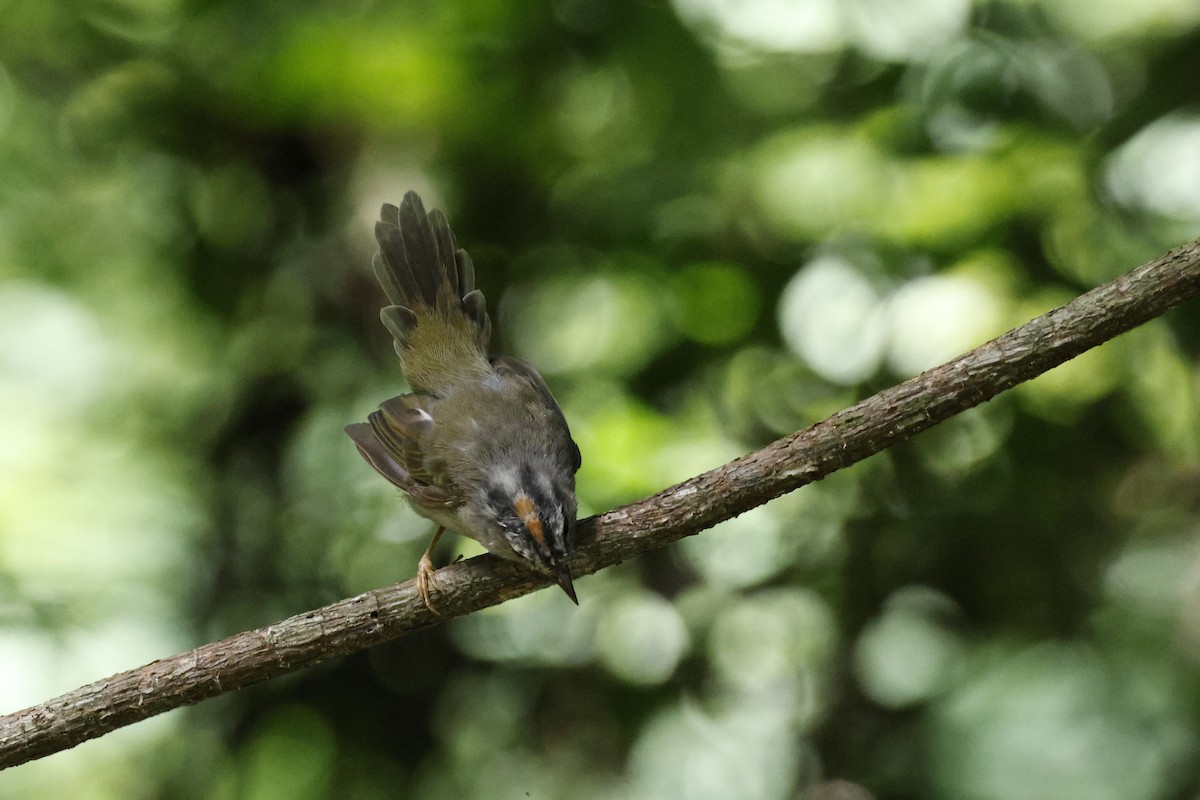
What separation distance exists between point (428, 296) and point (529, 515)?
5.80ft

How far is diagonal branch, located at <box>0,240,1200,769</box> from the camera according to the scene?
9.27 feet

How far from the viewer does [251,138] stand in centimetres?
604

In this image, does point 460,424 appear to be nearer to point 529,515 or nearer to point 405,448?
point 405,448

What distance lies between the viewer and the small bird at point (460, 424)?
3.85 m

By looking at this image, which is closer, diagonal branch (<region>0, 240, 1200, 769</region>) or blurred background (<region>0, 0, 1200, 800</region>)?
diagonal branch (<region>0, 240, 1200, 769</region>)

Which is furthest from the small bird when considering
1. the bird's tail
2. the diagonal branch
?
the diagonal branch

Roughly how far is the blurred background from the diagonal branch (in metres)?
1.58

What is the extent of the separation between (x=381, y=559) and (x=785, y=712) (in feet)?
7.40

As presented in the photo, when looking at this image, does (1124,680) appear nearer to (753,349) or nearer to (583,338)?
(753,349)

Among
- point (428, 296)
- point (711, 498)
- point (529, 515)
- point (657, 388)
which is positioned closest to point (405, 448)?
point (428, 296)

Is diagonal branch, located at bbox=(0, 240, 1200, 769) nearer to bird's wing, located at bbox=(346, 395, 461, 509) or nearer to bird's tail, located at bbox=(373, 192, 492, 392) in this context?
bird's wing, located at bbox=(346, 395, 461, 509)

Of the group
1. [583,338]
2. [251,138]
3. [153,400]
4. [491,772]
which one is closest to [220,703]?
[491,772]

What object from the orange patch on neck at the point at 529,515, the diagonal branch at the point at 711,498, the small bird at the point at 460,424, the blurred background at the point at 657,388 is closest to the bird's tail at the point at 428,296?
the small bird at the point at 460,424

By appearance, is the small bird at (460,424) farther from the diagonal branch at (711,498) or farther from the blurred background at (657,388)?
the blurred background at (657,388)
